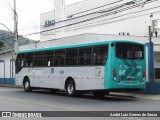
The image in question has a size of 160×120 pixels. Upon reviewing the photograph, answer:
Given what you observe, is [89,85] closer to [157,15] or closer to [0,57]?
[157,15]

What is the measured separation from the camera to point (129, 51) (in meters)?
20.1

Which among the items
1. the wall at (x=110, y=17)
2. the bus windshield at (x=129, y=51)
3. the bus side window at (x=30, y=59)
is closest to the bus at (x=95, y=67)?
the bus windshield at (x=129, y=51)

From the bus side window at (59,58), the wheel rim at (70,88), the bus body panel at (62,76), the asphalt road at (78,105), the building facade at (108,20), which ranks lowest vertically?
the asphalt road at (78,105)

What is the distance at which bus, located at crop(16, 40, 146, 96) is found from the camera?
19547 mm

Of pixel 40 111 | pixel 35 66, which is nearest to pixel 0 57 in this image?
pixel 35 66

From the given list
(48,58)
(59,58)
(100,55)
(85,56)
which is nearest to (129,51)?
(100,55)

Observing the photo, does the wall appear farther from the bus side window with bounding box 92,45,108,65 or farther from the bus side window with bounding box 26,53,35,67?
the bus side window with bounding box 92,45,108,65

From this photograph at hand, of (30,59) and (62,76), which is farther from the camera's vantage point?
(30,59)

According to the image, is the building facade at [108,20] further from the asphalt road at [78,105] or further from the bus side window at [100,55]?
the asphalt road at [78,105]

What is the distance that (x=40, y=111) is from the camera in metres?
14.2

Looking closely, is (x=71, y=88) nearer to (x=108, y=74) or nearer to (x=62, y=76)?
(x=62, y=76)

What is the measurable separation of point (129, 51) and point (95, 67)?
79.0 inches

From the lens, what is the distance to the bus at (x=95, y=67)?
1955 centimetres

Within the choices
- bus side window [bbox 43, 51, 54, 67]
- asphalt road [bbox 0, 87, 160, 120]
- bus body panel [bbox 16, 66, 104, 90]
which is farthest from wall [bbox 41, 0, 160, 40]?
asphalt road [bbox 0, 87, 160, 120]
